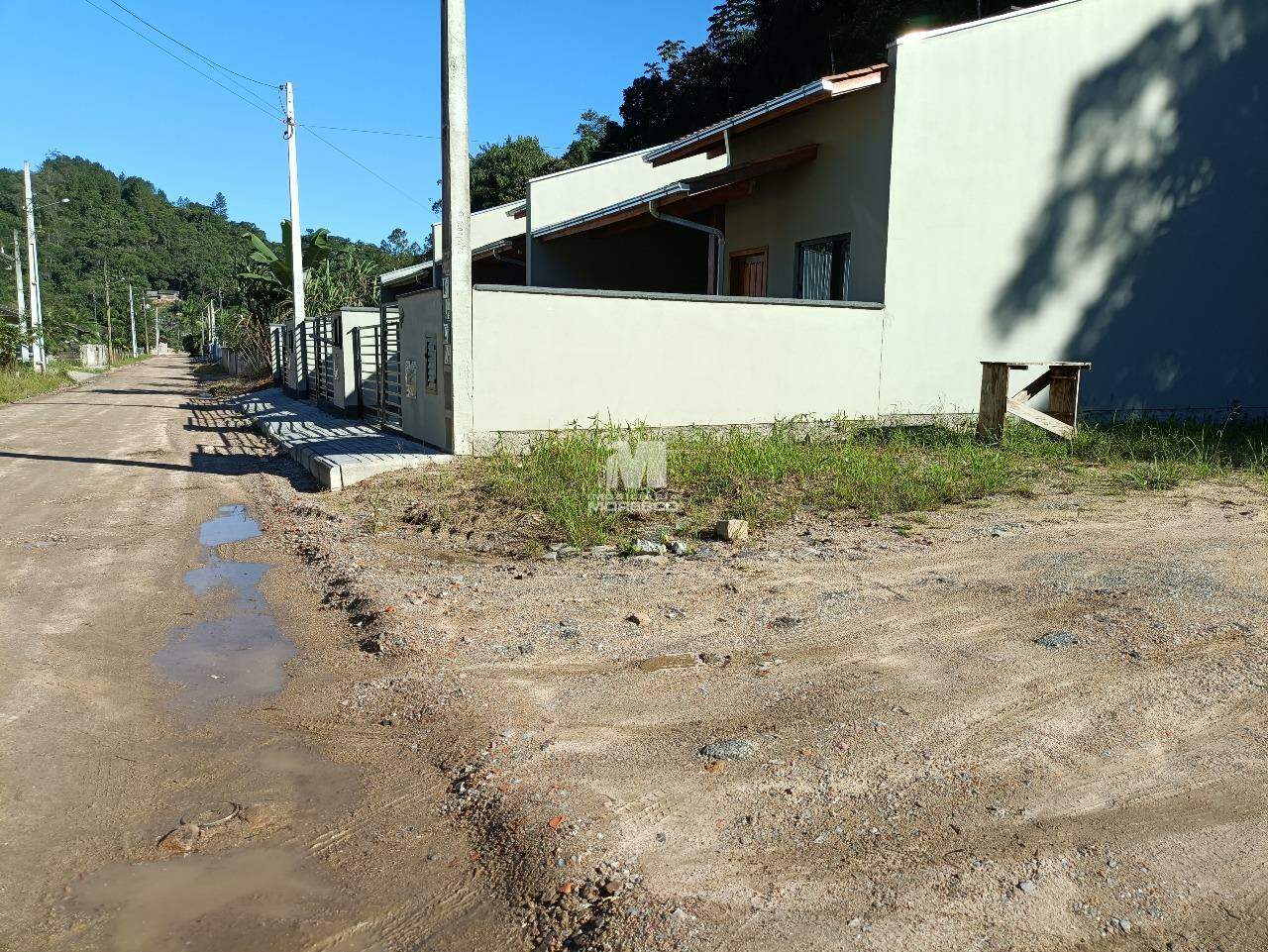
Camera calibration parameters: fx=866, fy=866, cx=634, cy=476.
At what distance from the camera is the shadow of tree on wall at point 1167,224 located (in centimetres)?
1327

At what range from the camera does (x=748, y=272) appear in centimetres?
1531

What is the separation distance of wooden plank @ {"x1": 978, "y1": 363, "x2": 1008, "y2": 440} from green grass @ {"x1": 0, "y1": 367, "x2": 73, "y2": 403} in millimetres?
21666

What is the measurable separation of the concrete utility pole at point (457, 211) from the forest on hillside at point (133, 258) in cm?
1912

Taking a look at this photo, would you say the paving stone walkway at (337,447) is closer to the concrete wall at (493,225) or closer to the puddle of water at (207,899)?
the puddle of water at (207,899)

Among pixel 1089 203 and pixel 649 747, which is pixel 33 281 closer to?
pixel 1089 203

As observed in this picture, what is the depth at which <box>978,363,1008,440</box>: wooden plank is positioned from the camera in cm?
1088

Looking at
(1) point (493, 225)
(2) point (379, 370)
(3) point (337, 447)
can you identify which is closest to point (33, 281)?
(1) point (493, 225)

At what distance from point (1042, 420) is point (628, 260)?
1050 cm

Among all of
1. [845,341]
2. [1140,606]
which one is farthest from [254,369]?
[1140,606]

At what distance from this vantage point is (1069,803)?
294cm

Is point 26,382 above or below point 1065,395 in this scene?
below

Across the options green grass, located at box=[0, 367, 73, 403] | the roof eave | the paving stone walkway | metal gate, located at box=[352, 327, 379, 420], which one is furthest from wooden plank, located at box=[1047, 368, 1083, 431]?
green grass, located at box=[0, 367, 73, 403]

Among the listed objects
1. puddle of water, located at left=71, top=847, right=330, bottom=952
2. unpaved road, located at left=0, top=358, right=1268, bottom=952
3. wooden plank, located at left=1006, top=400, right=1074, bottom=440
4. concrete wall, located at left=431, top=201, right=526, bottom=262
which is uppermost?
concrete wall, located at left=431, top=201, right=526, bottom=262

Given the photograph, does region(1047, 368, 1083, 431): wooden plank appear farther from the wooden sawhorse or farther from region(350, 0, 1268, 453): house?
region(350, 0, 1268, 453): house
